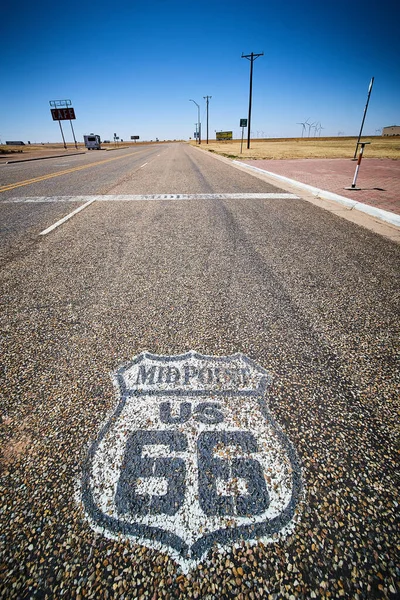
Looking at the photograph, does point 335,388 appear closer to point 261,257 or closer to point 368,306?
point 368,306

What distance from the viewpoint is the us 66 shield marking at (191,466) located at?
3.48 ft

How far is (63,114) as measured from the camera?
59.0m

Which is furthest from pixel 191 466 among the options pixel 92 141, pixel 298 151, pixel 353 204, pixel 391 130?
pixel 391 130

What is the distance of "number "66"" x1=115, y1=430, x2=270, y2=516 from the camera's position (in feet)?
3.68

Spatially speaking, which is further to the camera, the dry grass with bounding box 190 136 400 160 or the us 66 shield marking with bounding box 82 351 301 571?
the dry grass with bounding box 190 136 400 160

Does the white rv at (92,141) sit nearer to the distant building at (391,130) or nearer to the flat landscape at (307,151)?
the flat landscape at (307,151)

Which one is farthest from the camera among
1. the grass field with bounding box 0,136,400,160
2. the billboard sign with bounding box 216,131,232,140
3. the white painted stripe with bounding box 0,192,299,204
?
the billboard sign with bounding box 216,131,232,140

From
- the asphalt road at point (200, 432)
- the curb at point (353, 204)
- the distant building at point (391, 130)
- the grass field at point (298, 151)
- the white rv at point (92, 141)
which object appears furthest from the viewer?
the distant building at point (391, 130)

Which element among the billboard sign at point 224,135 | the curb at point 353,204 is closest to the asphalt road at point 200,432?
the curb at point 353,204

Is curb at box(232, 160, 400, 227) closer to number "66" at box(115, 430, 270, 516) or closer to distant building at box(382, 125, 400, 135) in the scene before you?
number "66" at box(115, 430, 270, 516)

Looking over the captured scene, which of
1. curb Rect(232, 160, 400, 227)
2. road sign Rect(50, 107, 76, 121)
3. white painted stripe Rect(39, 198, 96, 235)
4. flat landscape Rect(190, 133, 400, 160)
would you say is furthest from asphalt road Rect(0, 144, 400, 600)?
road sign Rect(50, 107, 76, 121)

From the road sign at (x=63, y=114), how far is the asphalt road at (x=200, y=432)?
71.8 metres

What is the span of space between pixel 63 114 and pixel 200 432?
75561 mm

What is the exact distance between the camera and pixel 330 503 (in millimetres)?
1139
